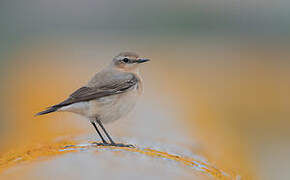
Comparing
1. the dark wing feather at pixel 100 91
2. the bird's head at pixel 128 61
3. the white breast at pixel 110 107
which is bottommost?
the white breast at pixel 110 107

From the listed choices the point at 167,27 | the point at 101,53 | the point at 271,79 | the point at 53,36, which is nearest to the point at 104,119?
the point at 271,79

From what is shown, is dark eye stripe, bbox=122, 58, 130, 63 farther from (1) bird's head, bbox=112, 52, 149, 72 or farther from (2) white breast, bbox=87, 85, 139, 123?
(2) white breast, bbox=87, 85, 139, 123

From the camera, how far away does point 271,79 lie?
21.4 ft

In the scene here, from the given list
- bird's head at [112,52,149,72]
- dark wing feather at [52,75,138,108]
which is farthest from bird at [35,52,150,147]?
bird's head at [112,52,149,72]

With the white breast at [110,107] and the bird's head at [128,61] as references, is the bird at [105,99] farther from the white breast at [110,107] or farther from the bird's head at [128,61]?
the bird's head at [128,61]

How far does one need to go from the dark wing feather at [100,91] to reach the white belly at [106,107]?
0.04 m

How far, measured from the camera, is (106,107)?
11.4 ft

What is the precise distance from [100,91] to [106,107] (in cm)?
14

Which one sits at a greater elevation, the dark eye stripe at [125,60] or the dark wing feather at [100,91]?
the dark eye stripe at [125,60]

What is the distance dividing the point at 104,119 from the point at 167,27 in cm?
1162

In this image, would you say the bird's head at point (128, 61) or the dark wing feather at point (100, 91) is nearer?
the dark wing feather at point (100, 91)

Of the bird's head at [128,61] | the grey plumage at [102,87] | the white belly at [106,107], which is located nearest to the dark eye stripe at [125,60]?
the bird's head at [128,61]

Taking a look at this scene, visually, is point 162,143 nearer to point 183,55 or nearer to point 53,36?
point 183,55

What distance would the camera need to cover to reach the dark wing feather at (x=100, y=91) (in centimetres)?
335
